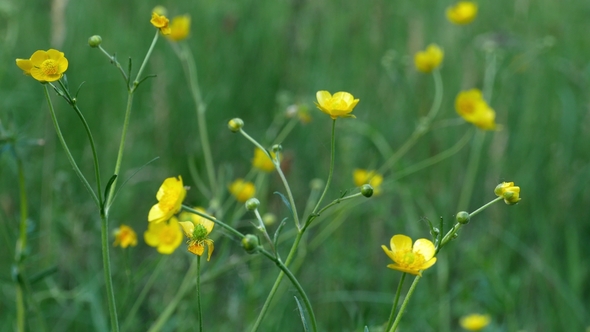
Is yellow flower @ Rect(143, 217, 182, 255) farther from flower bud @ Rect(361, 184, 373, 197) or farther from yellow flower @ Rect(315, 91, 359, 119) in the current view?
flower bud @ Rect(361, 184, 373, 197)

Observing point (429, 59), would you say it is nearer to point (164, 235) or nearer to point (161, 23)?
point (164, 235)

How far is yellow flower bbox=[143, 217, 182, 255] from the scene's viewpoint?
149cm

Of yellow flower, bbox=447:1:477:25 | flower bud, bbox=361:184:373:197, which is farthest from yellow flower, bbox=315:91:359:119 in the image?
yellow flower, bbox=447:1:477:25

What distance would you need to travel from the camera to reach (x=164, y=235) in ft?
5.05

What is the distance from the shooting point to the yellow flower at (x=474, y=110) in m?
2.16

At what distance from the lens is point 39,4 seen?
3830 millimetres

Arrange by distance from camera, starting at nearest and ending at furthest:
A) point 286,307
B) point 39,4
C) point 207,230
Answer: point 207,230
point 286,307
point 39,4

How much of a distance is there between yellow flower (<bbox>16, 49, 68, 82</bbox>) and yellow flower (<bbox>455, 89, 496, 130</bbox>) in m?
1.46

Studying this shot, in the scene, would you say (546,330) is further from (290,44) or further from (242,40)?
(242,40)

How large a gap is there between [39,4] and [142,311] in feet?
7.66

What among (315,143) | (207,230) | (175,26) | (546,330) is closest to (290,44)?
(315,143)

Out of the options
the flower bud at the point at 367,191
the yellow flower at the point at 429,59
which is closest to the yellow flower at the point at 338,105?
the flower bud at the point at 367,191

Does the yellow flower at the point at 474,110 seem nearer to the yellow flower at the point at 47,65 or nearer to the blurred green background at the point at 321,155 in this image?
the blurred green background at the point at 321,155

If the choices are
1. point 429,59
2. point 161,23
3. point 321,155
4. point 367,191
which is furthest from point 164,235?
point 321,155
